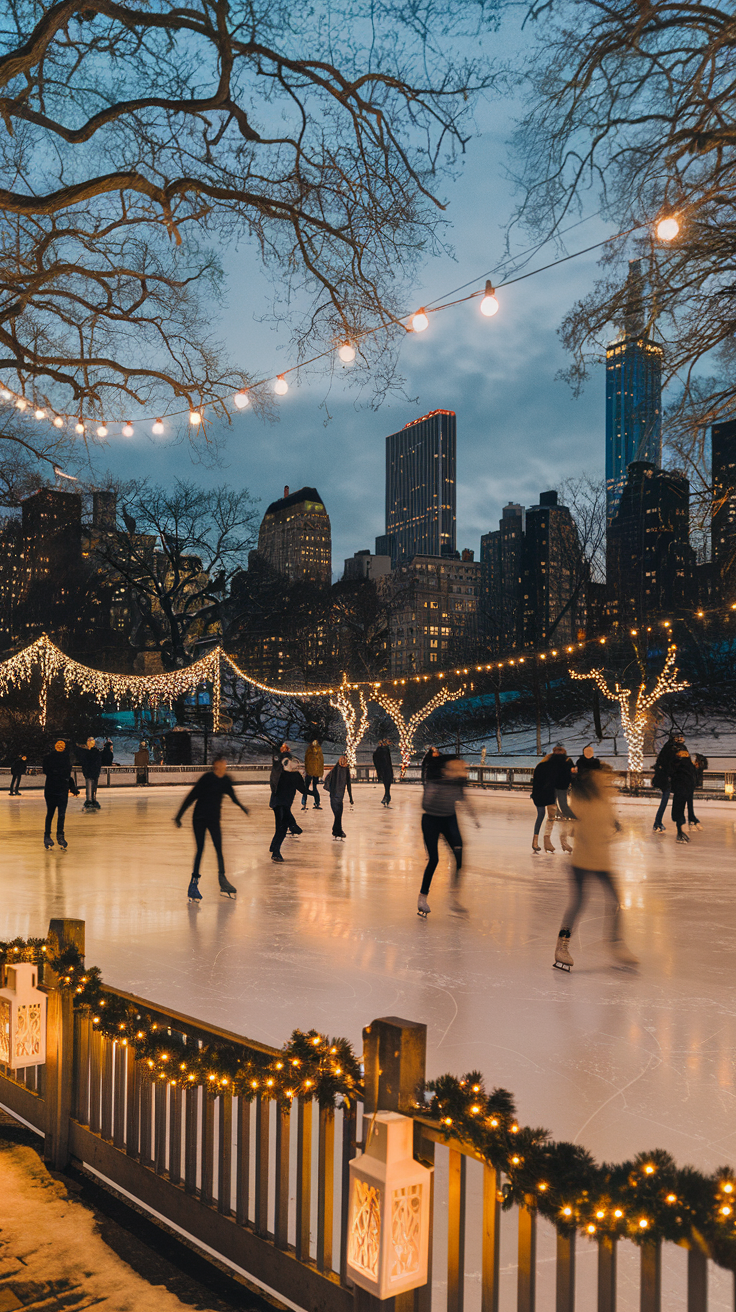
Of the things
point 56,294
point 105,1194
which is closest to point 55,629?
point 56,294

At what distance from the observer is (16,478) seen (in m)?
16.9

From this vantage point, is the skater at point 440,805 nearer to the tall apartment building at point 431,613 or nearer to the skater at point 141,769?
the skater at point 141,769

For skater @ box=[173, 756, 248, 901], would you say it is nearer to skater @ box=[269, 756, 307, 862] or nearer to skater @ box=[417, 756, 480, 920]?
→ skater @ box=[417, 756, 480, 920]

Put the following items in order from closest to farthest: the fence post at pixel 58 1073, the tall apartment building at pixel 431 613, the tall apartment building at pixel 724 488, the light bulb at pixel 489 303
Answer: the fence post at pixel 58 1073, the light bulb at pixel 489 303, the tall apartment building at pixel 724 488, the tall apartment building at pixel 431 613

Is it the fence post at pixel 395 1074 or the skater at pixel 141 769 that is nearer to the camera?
the fence post at pixel 395 1074

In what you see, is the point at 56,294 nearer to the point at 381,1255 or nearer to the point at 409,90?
the point at 409,90

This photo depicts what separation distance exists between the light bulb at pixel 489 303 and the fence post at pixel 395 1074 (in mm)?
6260

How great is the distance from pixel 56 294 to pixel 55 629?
2998 cm

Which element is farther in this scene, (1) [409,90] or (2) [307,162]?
(2) [307,162]

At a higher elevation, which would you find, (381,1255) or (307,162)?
(307,162)

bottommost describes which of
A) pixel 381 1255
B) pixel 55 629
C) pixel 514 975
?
pixel 514 975

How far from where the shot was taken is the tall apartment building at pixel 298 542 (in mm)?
49838

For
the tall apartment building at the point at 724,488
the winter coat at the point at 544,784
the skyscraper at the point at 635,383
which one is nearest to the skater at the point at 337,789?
the winter coat at the point at 544,784

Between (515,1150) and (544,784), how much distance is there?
1066 centimetres
